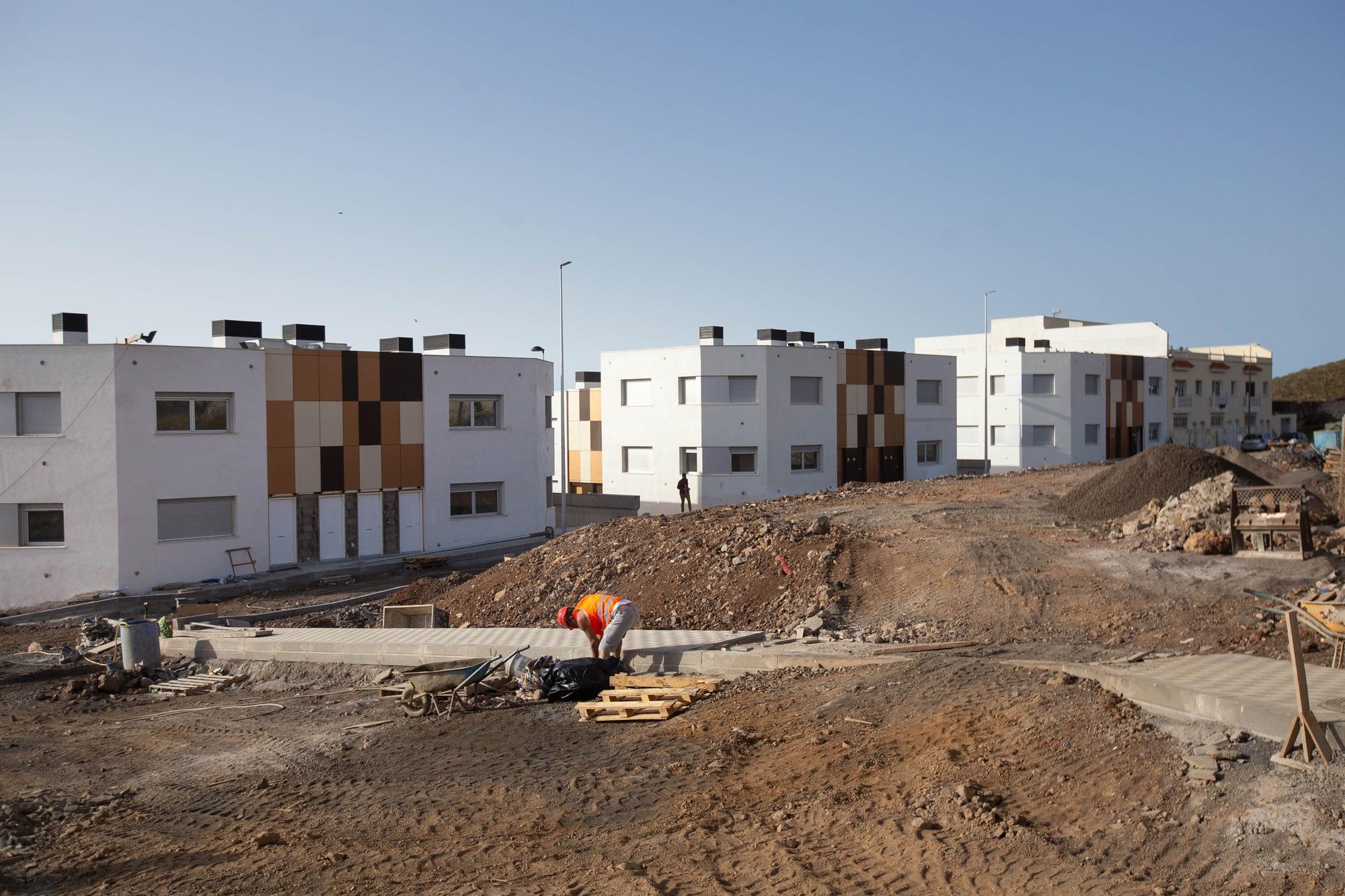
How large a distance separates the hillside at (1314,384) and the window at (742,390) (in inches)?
3072

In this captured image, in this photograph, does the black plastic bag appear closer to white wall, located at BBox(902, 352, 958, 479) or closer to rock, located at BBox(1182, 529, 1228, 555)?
rock, located at BBox(1182, 529, 1228, 555)

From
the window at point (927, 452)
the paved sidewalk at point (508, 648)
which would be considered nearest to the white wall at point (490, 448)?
the paved sidewalk at point (508, 648)

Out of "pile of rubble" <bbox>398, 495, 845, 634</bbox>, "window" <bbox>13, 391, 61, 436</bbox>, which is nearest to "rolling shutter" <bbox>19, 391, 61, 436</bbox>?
"window" <bbox>13, 391, 61, 436</bbox>

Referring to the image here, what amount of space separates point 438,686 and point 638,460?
32.3m

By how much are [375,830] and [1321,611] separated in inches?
367

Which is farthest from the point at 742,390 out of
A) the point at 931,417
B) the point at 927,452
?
the point at 927,452

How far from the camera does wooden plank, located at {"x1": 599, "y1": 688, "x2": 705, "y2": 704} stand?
11.9 metres

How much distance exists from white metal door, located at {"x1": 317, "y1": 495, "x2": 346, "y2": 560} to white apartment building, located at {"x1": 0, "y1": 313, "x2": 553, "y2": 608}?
45 millimetres

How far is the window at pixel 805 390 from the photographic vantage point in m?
42.8

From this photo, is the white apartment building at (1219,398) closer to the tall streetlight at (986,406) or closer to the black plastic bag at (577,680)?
the tall streetlight at (986,406)

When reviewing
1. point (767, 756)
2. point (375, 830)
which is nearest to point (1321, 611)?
point (767, 756)

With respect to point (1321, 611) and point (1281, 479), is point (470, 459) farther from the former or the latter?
point (1321, 611)

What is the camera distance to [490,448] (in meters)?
34.8

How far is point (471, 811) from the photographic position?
8.91m
